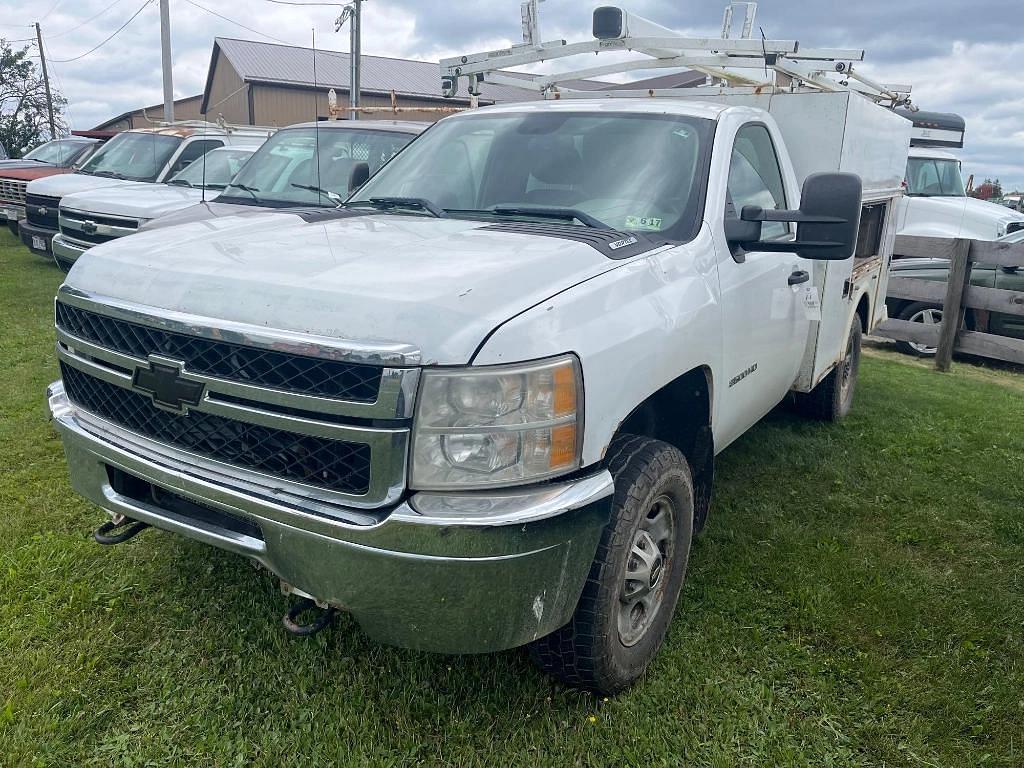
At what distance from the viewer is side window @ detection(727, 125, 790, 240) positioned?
3783mm

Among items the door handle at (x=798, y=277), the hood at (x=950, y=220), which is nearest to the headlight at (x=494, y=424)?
the door handle at (x=798, y=277)

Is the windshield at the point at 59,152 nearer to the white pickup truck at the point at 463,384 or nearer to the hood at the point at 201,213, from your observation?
the hood at the point at 201,213

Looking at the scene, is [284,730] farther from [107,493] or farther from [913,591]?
[913,591]

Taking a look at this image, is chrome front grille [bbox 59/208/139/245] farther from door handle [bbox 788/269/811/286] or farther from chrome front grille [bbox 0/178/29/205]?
door handle [bbox 788/269/811/286]

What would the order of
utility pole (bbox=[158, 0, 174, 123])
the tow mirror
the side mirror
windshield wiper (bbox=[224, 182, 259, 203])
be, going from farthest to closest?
utility pole (bbox=[158, 0, 174, 123]) → windshield wiper (bbox=[224, 182, 259, 203]) → the side mirror → the tow mirror

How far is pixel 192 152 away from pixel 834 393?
826 centimetres

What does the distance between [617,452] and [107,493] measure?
5.40ft

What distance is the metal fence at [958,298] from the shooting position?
8.75 m

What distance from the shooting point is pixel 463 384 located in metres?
2.18

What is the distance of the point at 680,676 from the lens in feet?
9.82

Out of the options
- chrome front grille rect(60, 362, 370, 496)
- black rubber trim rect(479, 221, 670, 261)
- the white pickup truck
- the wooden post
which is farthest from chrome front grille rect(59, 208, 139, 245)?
the wooden post

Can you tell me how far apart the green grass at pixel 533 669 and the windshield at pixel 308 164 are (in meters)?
3.21

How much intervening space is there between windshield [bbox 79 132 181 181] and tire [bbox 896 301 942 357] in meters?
9.05

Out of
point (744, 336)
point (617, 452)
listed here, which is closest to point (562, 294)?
point (617, 452)
